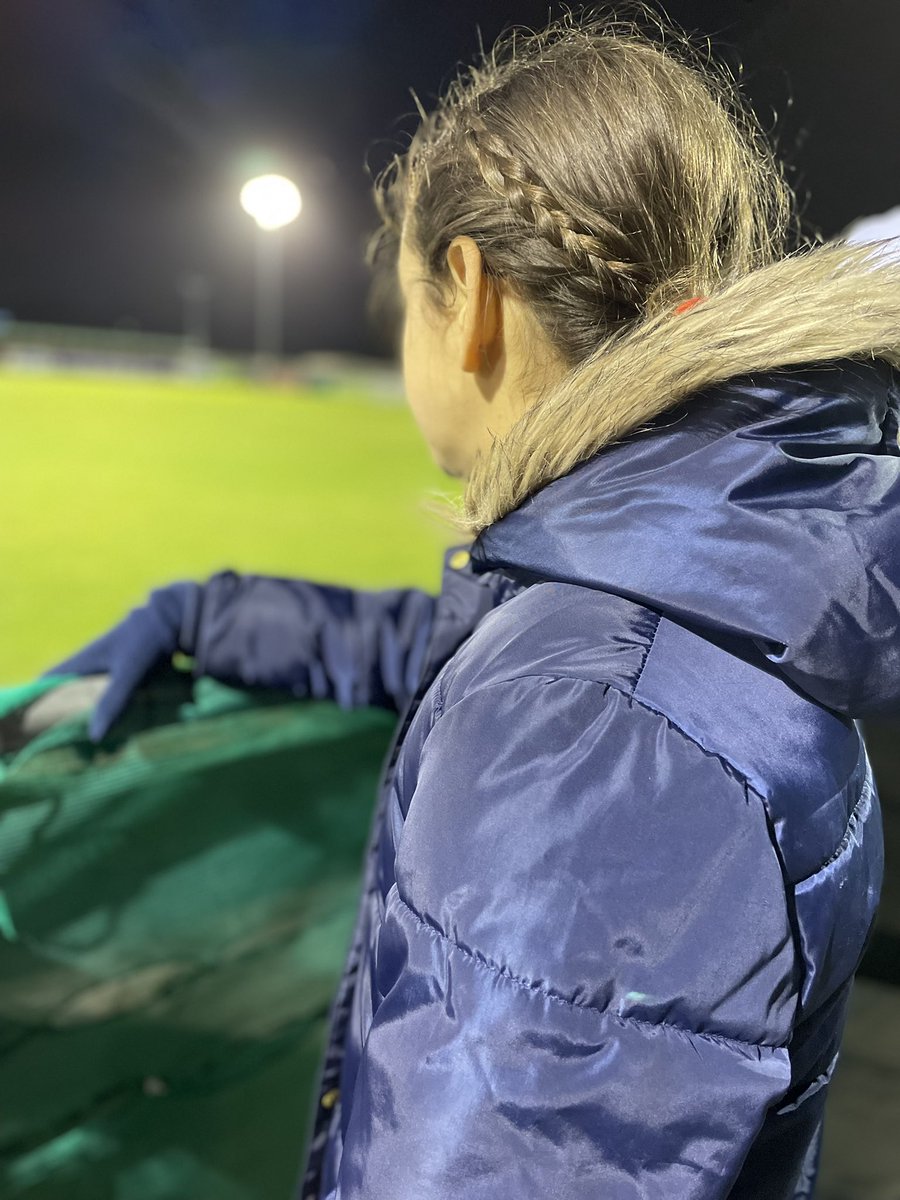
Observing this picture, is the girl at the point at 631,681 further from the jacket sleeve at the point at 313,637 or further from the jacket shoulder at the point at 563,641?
the jacket sleeve at the point at 313,637

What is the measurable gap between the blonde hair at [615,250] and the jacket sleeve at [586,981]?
0.75 feet

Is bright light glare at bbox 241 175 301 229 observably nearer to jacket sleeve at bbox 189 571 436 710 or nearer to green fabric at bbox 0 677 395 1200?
jacket sleeve at bbox 189 571 436 710

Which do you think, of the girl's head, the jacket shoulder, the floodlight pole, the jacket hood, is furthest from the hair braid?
the floodlight pole

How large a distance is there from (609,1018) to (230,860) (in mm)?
717

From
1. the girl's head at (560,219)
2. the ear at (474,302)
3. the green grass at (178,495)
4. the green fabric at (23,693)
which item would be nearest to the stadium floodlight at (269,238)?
the green grass at (178,495)

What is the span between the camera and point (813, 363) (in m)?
0.66

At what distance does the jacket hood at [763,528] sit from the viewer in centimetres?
59

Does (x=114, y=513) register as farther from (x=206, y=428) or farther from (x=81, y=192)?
(x=81, y=192)

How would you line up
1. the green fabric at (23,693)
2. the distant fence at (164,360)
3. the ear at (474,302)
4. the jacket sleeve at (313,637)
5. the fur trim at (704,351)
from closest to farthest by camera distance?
the fur trim at (704,351) → the ear at (474,302) → the green fabric at (23,693) → the jacket sleeve at (313,637) → the distant fence at (164,360)

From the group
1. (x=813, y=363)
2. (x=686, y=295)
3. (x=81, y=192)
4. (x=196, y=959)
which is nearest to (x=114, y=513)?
(x=81, y=192)

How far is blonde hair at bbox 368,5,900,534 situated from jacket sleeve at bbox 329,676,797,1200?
0.75 ft

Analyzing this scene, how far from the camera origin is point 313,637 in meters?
1.16

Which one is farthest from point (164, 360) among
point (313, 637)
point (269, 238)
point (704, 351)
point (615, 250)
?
point (704, 351)

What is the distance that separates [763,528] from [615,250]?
0.27 metres
